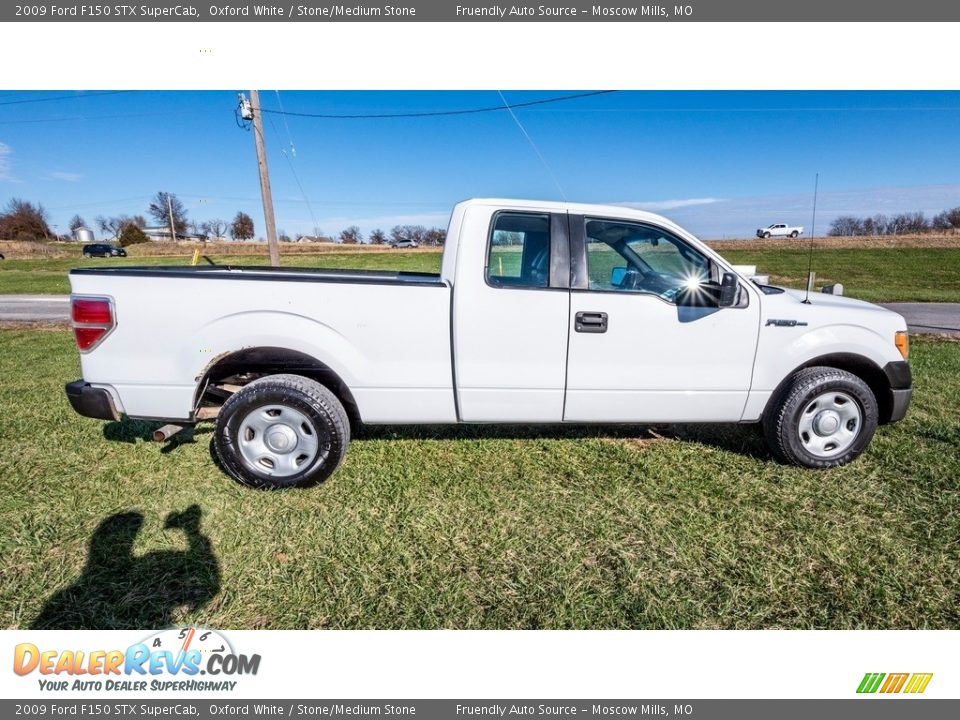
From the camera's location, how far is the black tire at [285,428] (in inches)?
120

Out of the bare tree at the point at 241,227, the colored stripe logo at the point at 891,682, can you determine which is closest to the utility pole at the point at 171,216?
the bare tree at the point at 241,227

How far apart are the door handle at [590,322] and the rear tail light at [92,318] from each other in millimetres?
2925

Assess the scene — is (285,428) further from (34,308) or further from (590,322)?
(34,308)

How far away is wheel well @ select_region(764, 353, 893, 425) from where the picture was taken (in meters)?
3.35

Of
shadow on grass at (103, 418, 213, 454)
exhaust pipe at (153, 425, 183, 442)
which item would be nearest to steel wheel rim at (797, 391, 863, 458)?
exhaust pipe at (153, 425, 183, 442)

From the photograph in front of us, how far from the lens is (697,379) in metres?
3.25

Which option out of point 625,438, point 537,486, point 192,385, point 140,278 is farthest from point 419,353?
point 625,438

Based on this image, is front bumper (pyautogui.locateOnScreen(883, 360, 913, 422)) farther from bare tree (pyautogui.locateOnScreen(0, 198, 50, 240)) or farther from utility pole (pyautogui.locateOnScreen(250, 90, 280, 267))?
bare tree (pyautogui.locateOnScreen(0, 198, 50, 240))

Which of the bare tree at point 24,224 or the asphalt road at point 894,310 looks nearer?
the asphalt road at point 894,310

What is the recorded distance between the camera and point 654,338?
3.14 metres

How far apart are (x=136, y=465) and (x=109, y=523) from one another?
2.61ft

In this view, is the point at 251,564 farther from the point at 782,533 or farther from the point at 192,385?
the point at 782,533

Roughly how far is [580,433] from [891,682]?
243 centimetres

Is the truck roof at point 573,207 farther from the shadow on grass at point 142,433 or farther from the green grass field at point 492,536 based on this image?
the shadow on grass at point 142,433
